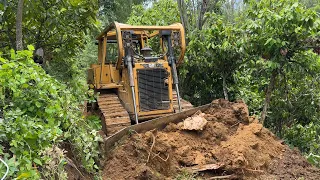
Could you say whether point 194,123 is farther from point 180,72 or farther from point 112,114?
point 180,72

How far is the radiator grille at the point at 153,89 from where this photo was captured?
6.79 m

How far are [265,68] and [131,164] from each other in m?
4.59

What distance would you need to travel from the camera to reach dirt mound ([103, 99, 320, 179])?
507cm

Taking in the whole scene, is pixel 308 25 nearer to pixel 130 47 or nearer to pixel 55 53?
pixel 130 47

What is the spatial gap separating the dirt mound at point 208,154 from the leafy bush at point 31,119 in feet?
2.37

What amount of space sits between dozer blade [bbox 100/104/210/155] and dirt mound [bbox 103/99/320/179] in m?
0.12

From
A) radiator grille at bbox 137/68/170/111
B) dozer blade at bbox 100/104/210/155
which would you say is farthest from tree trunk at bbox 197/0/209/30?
dozer blade at bbox 100/104/210/155

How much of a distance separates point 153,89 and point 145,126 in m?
1.20

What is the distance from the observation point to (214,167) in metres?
5.26

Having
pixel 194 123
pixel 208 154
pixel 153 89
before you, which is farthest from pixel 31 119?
pixel 153 89

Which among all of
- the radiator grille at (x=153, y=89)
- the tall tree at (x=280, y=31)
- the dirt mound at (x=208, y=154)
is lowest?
the dirt mound at (x=208, y=154)

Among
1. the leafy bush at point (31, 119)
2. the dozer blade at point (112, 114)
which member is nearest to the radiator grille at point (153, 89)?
the dozer blade at point (112, 114)

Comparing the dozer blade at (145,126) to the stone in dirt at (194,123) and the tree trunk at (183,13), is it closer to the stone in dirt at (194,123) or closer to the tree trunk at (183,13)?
the stone in dirt at (194,123)

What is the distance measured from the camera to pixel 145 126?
5871mm
